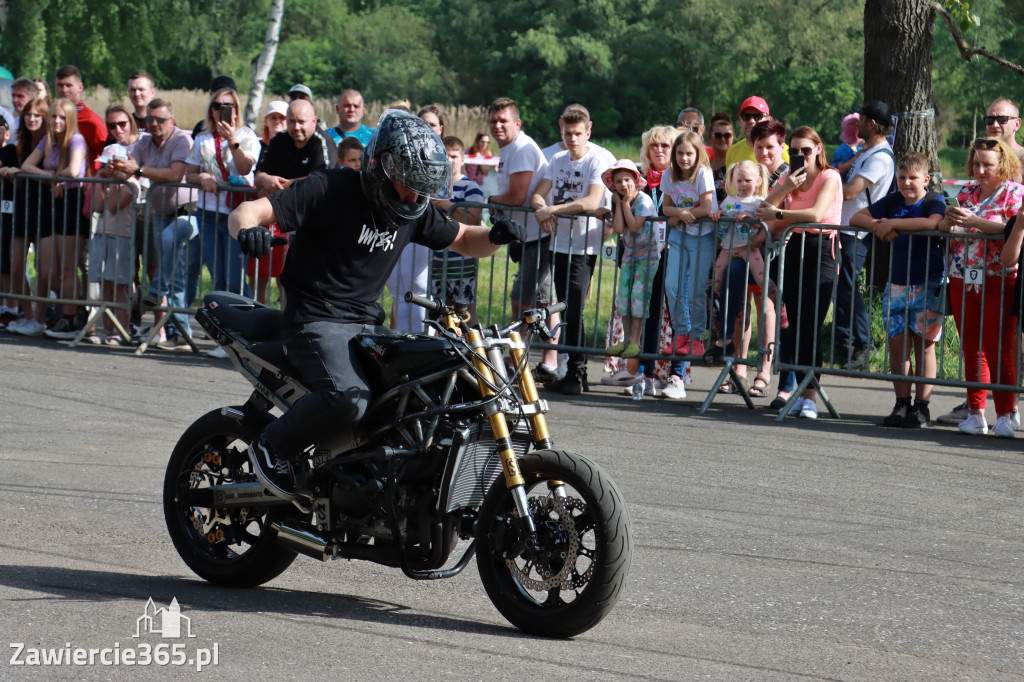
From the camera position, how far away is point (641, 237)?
10.9 metres

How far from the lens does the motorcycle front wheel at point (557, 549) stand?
482cm

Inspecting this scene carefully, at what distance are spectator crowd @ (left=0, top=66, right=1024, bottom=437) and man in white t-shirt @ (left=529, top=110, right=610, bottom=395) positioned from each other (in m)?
0.02

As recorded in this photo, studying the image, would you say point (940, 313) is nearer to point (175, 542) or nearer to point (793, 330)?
point (793, 330)

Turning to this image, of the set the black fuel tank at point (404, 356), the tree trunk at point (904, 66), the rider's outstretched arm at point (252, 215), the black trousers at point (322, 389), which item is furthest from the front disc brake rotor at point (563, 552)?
the tree trunk at point (904, 66)

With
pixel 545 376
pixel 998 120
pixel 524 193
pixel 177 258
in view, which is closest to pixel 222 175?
pixel 177 258

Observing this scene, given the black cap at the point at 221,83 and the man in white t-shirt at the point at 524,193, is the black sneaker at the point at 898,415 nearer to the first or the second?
the man in white t-shirt at the point at 524,193

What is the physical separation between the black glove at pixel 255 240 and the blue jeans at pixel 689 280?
6.20m

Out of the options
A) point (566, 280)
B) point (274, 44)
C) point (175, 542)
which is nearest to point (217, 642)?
point (175, 542)

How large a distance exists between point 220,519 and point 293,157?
647 cm

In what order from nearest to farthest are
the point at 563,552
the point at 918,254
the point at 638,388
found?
the point at 563,552 < the point at 918,254 < the point at 638,388

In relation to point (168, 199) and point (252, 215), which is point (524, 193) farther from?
point (252, 215)

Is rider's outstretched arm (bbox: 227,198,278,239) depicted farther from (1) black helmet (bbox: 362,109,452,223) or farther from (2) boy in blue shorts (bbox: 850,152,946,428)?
(2) boy in blue shorts (bbox: 850,152,946,428)

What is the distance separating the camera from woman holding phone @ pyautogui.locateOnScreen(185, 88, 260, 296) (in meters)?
12.2

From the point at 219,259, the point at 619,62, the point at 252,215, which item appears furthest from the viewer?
the point at 619,62
